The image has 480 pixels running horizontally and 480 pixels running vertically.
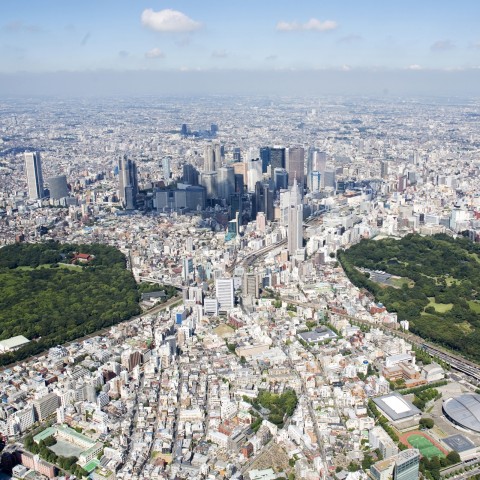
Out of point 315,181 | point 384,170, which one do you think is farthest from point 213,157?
point 384,170

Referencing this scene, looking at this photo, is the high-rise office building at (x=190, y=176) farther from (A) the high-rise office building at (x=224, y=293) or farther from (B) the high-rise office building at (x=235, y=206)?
(A) the high-rise office building at (x=224, y=293)

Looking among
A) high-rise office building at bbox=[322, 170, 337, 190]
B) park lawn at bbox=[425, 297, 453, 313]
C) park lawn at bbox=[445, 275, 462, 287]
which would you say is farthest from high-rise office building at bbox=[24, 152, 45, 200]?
park lawn at bbox=[425, 297, 453, 313]

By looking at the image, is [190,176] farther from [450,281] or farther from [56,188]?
[450,281]

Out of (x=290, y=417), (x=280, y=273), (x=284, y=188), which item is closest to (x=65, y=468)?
(x=290, y=417)

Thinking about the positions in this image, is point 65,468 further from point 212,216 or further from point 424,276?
point 212,216

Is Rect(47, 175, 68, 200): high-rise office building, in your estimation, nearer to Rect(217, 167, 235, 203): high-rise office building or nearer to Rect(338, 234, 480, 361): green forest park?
Rect(217, 167, 235, 203): high-rise office building

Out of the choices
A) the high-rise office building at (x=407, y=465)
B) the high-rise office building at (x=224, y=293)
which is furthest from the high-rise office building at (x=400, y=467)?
the high-rise office building at (x=224, y=293)
